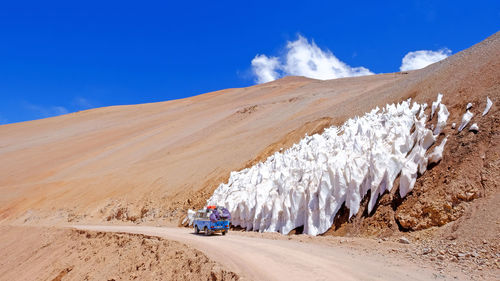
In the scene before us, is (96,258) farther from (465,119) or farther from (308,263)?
(465,119)

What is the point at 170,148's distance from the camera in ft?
125

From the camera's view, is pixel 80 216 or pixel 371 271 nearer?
pixel 371 271

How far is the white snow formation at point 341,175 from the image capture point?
40.4 ft

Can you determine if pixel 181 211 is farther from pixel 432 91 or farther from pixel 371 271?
pixel 371 271

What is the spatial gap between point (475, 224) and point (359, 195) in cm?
413

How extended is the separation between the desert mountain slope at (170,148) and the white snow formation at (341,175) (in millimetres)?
1954

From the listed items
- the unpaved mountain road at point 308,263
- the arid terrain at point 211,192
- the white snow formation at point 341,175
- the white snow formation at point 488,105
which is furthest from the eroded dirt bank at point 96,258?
the white snow formation at point 488,105

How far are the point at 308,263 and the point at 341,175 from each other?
5506 mm

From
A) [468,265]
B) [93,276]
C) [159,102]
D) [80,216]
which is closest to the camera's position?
[468,265]

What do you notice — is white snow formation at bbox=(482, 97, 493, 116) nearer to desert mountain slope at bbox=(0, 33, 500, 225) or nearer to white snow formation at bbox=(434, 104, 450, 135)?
desert mountain slope at bbox=(0, 33, 500, 225)

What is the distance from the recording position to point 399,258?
834 centimetres

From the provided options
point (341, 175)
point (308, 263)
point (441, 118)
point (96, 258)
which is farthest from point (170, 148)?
point (308, 263)

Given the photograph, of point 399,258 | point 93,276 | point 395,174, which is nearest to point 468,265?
point 399,258

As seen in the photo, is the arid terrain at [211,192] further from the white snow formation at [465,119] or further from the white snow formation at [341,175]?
the white snow formation at [341,175]
